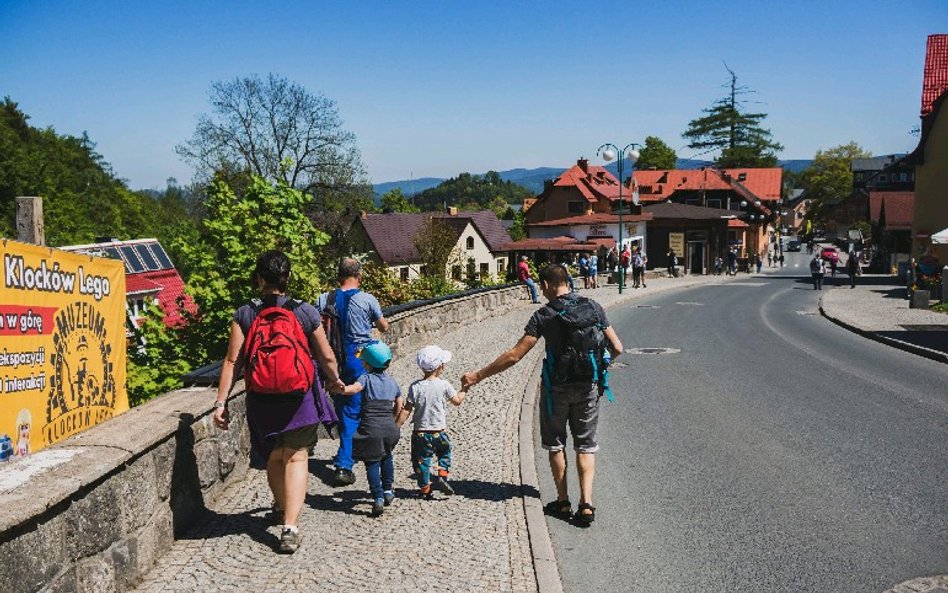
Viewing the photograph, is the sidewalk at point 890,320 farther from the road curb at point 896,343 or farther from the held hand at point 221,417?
the held hand at point 221,417

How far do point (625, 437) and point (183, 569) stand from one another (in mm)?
5339

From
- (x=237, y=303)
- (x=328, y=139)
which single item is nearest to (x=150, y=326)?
(x=237, y=303)

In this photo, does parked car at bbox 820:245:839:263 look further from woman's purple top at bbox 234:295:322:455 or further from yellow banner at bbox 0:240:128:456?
woman's purple top at bbox 234:295:322:455

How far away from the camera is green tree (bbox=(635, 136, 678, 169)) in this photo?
12519 centimetres

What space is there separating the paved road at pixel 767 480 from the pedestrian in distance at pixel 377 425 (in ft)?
4.30

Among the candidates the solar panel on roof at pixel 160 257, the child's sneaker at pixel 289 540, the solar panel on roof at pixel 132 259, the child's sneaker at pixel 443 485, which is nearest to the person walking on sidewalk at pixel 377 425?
the child's sneaker at pixel 443 485

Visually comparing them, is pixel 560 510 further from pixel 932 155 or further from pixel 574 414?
pixel 932 155

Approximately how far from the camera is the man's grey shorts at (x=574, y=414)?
6.11 metres

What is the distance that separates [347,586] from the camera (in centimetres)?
484

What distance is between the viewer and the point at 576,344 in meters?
5.99

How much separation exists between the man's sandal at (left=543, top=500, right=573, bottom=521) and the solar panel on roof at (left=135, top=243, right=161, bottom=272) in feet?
128

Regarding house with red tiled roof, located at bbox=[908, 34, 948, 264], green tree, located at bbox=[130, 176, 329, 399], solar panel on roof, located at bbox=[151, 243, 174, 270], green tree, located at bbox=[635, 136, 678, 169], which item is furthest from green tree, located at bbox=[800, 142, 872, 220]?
green tree, located at bbox=[130, 176, 329, 399]

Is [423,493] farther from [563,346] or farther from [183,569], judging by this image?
[183,569]

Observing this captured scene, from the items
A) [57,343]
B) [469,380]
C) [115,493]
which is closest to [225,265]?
[57,343]
